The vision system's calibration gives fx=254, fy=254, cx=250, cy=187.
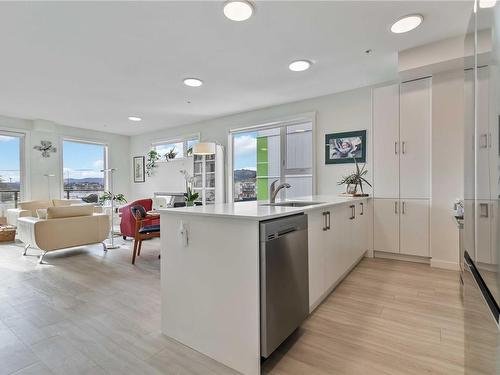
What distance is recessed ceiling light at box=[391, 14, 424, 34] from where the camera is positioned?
7.67 ft

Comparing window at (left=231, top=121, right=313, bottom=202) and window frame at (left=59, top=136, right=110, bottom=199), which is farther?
window frame at (left=59, top=136, right=110, bottom=199)

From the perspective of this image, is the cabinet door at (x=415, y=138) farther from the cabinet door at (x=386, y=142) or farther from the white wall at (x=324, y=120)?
the white wall at (x=324, y=120)

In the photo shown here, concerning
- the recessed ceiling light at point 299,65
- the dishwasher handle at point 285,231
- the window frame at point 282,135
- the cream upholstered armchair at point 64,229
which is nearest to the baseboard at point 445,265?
the window frame at point 282,135

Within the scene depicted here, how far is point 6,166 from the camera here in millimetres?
5715

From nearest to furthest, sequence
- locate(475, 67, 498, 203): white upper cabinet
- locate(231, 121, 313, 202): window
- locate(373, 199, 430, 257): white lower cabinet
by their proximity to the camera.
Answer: locate(475, 67, 498, 203): white upper cabinet < locate(373, 199, 430, 257): white lower cabinet < locate(231, 121, 313, 202): window

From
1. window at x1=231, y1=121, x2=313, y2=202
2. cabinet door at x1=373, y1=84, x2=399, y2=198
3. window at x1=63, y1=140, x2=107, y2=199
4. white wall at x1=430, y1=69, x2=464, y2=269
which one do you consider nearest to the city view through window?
window at x1=63, y1=140, x2=107, y2=199

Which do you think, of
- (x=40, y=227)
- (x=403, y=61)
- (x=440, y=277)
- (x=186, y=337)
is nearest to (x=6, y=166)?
(x=40, y=227)

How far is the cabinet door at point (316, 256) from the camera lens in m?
1.96

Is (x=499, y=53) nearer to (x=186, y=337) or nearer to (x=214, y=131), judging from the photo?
(x=186, y=337)

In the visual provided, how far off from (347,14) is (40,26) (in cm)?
287

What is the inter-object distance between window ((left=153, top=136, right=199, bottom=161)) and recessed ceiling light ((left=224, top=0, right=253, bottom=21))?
428 cm

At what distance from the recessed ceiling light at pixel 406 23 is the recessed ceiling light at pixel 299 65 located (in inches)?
38.8

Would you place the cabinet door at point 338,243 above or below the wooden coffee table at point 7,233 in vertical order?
above

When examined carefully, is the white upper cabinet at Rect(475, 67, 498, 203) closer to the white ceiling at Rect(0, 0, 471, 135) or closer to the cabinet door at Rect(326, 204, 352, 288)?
the cabinet door at Rect(326, 204, 352, 288)
